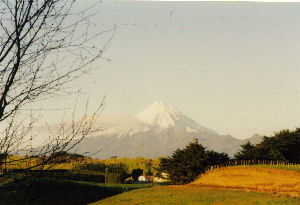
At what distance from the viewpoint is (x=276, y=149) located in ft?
192

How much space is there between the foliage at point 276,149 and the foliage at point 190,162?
39.8 feet

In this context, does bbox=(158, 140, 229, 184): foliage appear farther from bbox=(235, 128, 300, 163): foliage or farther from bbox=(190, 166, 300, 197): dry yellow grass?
bbox=(235, 128, 300, 163): foliage

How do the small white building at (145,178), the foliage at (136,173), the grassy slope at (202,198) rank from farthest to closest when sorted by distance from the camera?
the foliage at (136,173) < the small white building at (145,178) < the grassy slope at (202,198)

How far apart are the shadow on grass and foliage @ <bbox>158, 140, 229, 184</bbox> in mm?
8411

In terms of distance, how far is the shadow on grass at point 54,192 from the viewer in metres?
37.4

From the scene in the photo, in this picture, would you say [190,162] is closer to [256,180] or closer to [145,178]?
[256,180]

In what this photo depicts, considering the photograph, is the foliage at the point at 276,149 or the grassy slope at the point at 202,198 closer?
the grassy slope at the point at 202,198

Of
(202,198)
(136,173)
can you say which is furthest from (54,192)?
(136,173)

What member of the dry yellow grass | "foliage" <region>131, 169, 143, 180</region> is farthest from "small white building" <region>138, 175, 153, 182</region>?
the dry yellow grass

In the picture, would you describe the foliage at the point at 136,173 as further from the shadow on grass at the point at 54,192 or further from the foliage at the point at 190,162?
the shadow on grass at the point at 54,192

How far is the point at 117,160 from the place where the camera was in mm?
92375

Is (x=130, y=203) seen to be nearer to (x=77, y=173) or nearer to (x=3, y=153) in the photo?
(x=3, y=153)

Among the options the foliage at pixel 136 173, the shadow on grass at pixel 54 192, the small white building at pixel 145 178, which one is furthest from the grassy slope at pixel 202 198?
the foliage at pixel 136 173

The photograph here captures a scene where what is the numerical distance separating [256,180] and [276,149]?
30.0 m
